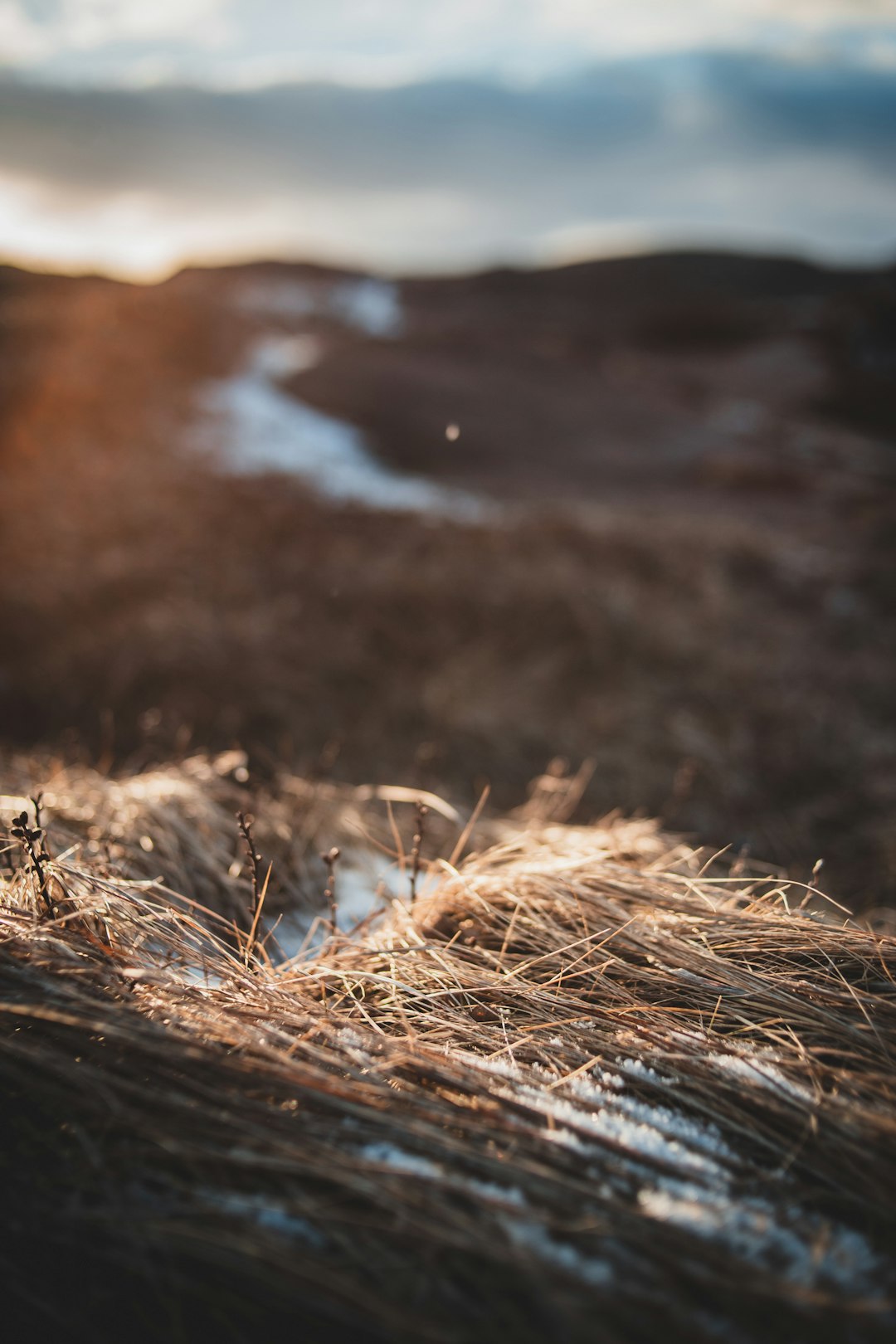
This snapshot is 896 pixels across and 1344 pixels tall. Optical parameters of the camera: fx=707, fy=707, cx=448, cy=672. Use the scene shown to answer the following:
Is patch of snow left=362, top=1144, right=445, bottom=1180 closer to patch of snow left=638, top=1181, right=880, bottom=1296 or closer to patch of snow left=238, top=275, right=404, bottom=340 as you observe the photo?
patch of snow left=638, top=1181, right=880, bottom=1296

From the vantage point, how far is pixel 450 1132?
0.91 meters

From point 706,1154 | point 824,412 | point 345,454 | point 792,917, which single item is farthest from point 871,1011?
point 824,412

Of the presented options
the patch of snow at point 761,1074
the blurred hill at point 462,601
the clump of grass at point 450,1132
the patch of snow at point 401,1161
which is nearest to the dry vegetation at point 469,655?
the blurred hill at point 462,601

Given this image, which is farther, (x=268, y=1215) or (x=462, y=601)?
(x=462, y=601)

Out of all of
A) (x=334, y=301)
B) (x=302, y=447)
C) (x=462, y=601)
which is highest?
(x=334, y=301)

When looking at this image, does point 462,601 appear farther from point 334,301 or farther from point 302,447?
point 334,301

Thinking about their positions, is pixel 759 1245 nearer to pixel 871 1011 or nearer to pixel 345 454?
pixel 871 1011

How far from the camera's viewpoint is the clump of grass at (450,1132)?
0.74 metres

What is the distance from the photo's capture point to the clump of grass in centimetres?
74

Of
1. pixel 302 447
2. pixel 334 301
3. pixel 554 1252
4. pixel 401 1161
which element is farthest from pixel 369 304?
pixel 554 1252

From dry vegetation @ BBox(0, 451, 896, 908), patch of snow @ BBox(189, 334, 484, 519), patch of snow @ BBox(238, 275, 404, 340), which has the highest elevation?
patch of snow @ BBox(238, 275, 404, 340)

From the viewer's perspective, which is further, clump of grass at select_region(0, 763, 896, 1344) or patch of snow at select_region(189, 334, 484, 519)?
patch of snow at select_region(189, 334, 484, 519)

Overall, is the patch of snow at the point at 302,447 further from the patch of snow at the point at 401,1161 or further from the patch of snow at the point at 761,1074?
the patch of snow at the point at 401,1161

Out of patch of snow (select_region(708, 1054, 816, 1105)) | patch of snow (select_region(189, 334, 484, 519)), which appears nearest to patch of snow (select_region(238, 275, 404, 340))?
patch of snow (select_region(189, 334, 484, 519))
